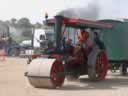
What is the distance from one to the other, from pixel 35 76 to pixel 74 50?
86.4 inches

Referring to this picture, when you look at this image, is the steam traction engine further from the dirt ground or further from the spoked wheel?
the dirt ground

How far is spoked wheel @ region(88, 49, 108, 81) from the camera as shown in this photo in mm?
13515

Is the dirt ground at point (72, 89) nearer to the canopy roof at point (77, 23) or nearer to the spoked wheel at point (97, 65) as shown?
the spoked wheel at point (97, 65)

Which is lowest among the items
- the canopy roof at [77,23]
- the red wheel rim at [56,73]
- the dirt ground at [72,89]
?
the dirt ground at [72,89]

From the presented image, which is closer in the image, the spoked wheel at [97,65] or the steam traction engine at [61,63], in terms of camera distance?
the steam traction engine at [61,63]

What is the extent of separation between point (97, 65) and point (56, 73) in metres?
2.16

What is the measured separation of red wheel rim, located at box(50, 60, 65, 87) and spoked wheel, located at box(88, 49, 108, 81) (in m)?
1.49

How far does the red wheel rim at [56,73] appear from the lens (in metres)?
11.9

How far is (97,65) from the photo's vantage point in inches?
544

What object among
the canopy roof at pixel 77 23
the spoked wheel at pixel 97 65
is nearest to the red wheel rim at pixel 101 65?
the spoked wheel at pixel 97 65

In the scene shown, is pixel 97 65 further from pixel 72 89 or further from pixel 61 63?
pixel 72 89

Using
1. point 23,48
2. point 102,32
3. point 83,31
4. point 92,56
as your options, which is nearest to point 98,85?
point 92,56

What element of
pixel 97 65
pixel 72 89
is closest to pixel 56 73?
pixel 72 89

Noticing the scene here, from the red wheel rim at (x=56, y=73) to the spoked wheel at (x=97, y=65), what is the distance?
1.49 m
